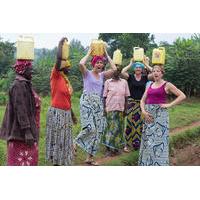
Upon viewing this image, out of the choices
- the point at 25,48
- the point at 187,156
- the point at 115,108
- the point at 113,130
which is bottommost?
the point at 187,156

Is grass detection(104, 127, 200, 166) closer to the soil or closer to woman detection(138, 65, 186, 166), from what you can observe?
the soil

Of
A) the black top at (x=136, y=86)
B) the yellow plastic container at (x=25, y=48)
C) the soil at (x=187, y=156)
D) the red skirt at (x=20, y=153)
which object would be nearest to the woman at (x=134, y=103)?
the black top at (x=136, y=86)

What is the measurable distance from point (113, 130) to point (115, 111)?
0.28 m

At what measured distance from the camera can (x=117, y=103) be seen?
8258mm

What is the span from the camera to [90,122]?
750cm

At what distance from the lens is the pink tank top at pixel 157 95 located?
714cm

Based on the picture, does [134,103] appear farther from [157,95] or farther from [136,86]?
[157,95]

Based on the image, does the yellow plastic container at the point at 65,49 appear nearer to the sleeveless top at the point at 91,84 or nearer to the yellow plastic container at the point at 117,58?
the sleeveless top at the point at 91,84

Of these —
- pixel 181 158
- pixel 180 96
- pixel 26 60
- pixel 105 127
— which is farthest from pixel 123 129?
pixel 26 60

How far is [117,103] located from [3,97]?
5.40 feet

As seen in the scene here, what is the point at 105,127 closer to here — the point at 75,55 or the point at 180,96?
the point at 75,55

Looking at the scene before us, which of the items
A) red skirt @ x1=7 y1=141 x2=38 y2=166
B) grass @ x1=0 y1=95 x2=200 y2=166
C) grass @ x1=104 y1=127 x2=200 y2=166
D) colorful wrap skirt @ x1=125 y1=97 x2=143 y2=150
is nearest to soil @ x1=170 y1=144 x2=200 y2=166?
grass @ x1=104 y1=127 x2=200 y2=166

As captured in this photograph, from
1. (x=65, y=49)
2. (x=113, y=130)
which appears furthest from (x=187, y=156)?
(x=65, y=49)

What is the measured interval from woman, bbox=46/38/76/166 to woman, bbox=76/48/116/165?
18.9 inches
